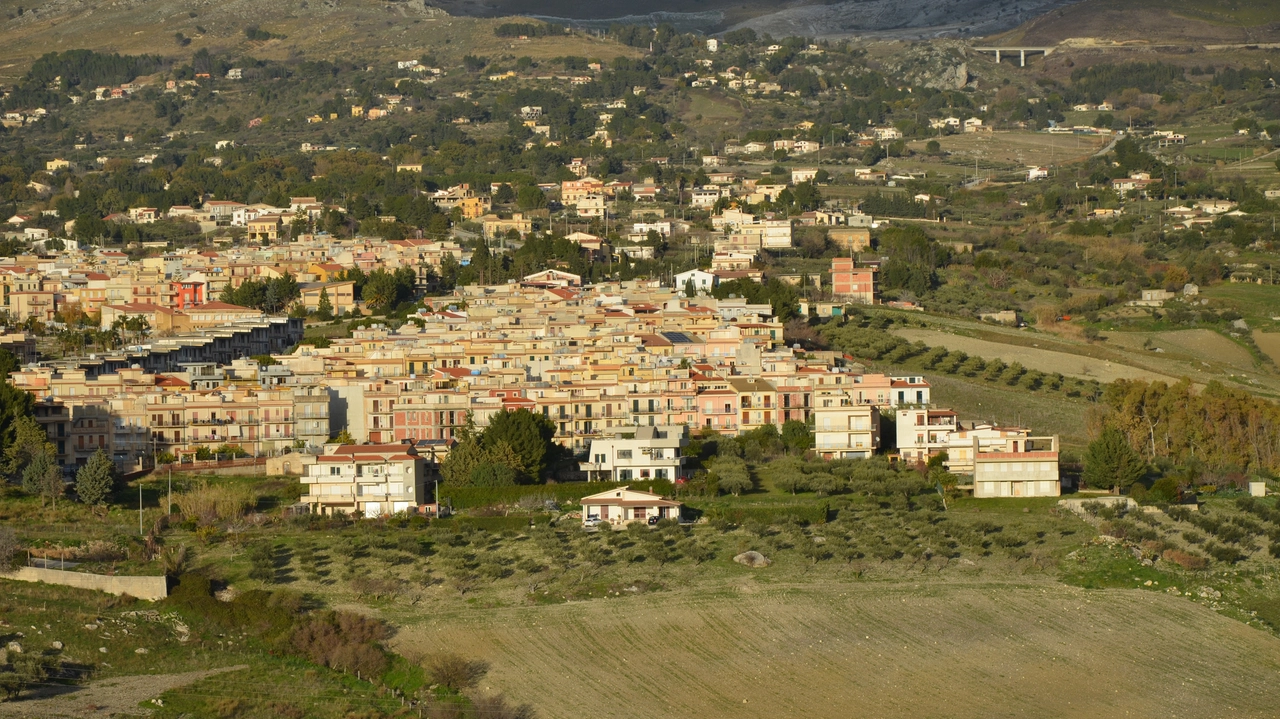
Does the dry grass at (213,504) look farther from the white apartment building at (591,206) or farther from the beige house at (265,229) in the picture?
the white apartment building at (591,206)

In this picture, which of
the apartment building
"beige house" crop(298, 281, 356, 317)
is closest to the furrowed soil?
"beige house" crop(298, 281, 356, 317)

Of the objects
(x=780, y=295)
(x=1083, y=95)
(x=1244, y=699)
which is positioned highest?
(x=1083, y=95)

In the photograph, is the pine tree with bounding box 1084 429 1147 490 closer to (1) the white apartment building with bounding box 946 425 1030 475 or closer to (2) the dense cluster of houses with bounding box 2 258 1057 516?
(2) the dense cluster of houses with bounding box 2 258 1057 516

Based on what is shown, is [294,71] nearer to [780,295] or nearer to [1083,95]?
[1083,95]

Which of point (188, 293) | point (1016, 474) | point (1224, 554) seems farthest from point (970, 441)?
point (188, 293)

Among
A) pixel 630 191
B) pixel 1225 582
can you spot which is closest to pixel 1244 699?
pixel 1225 582

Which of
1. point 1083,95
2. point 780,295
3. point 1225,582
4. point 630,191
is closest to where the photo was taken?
point 1225,582

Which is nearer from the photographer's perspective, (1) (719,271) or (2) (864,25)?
(1) (719,271)
